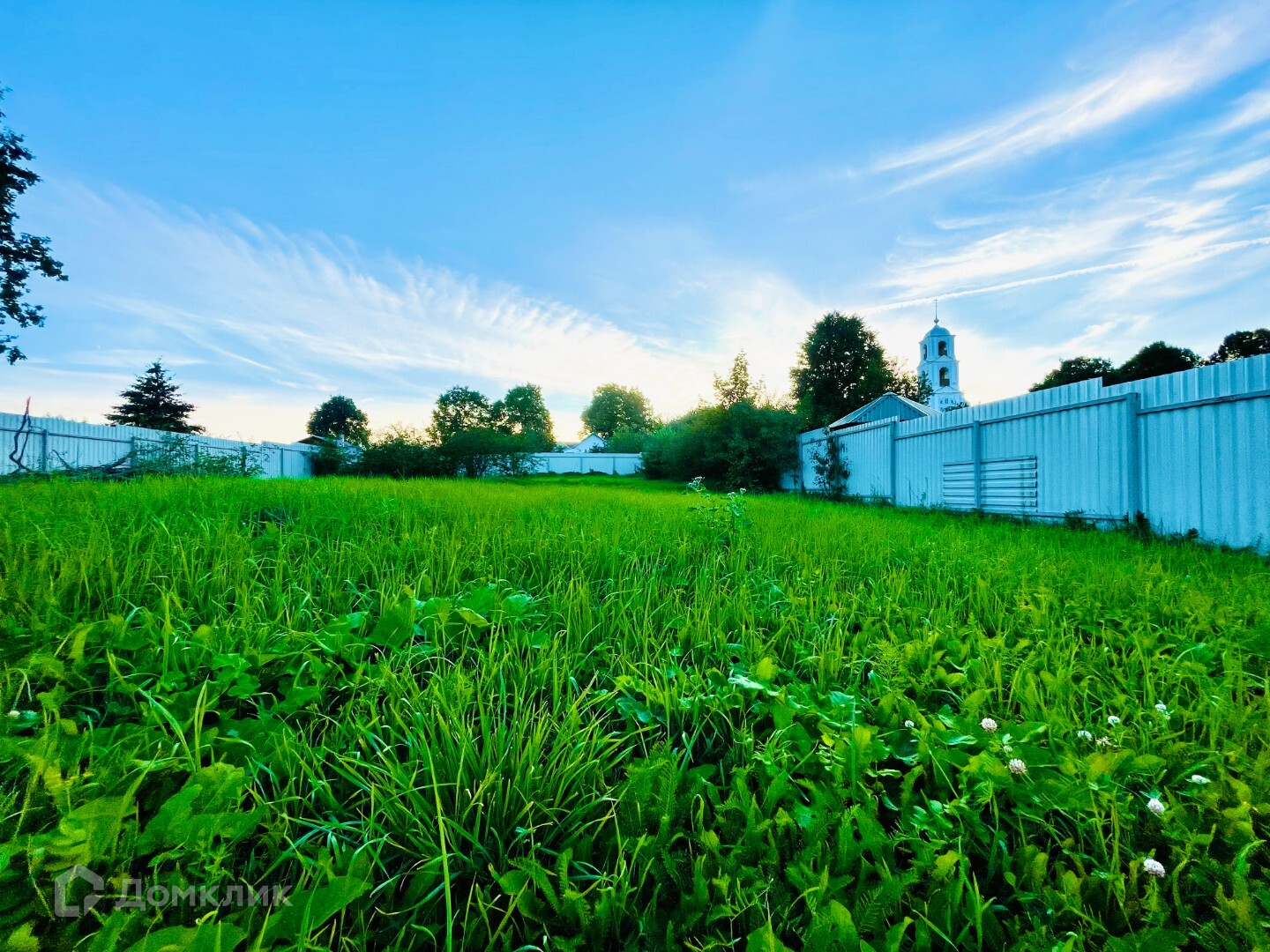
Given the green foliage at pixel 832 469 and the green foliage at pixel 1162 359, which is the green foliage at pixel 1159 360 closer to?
the green foliage at pixel 1162 359

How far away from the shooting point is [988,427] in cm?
768

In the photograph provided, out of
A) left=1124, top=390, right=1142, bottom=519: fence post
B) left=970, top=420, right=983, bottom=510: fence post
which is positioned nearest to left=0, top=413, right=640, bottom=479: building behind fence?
left=970, top=420, right=983, bottom=510: fence post

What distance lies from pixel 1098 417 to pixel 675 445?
1256 cm

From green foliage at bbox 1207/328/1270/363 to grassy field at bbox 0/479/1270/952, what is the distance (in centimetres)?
4694

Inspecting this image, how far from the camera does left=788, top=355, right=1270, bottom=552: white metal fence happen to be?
4.44 meters

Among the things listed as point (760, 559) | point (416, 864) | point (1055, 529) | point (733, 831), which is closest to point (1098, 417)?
point (1055, 529)

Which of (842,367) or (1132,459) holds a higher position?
(842,367)

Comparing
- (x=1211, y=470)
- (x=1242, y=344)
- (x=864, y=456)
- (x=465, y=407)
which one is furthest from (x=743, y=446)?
(x=465, y=407)

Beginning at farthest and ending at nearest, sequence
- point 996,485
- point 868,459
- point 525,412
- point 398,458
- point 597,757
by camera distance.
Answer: point 525,412 < point 398,458 < point 868,459 < point 996,485 < point 597,757

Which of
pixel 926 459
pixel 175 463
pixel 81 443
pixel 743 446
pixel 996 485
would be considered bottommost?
pixel 996 485

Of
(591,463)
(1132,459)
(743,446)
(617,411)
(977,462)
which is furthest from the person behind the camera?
(617,411)

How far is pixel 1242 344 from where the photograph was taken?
3316 cm

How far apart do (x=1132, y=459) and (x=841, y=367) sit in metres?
35.6

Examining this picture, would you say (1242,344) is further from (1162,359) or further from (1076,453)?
(1076,453)
